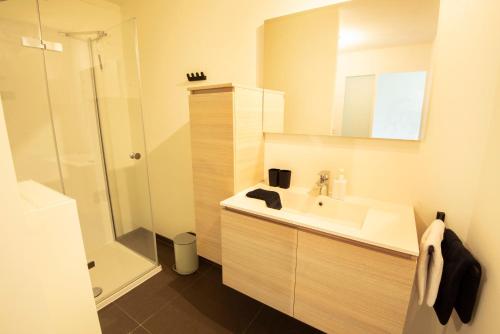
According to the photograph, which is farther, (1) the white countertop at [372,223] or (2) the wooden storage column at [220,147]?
(2) the wooden storage column at [220,147]

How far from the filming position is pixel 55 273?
0.95 m

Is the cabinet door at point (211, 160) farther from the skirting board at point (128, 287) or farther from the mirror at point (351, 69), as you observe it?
the skirting board at point (128, 287)

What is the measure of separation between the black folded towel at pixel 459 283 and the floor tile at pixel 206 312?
3.71 ft

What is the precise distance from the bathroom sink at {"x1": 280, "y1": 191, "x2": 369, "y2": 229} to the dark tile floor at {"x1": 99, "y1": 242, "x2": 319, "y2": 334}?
29.2 inches

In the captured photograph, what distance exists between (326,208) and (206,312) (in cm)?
109

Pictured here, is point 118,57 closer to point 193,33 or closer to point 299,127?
point 193,33

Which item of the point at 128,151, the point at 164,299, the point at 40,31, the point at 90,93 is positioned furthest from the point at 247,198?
the point at 40,31

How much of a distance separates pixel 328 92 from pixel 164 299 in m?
1.83

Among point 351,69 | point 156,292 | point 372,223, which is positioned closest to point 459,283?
point 372,223

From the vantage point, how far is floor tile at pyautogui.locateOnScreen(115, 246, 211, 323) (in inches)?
64.6

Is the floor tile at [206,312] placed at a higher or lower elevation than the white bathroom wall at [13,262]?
lower

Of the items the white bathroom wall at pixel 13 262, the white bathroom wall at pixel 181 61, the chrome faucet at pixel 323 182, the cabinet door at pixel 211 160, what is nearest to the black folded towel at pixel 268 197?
the cabinet door at pixel 211 160

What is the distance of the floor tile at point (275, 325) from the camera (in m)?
1.48

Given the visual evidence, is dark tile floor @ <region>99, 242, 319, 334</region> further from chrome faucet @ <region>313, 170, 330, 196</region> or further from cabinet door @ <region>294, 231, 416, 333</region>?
chrome faucet @ <region>313, 170, 330, 196</region>
